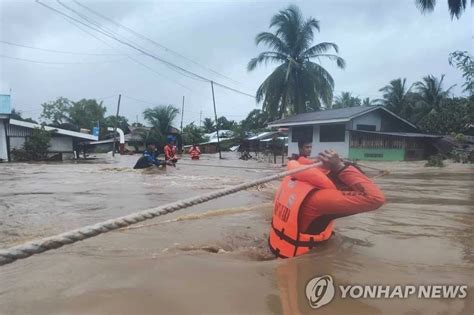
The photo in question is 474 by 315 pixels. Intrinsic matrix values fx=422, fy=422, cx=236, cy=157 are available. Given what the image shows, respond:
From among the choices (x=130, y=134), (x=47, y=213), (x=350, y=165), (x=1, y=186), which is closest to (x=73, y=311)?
(x=350, y=165)

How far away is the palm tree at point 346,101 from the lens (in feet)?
163

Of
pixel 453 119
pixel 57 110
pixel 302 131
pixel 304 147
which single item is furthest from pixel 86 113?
pixel 304 147

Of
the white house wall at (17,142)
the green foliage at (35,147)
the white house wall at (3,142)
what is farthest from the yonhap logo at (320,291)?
the white house wall at (17,142)

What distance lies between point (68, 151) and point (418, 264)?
30097 mm

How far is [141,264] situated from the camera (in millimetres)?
3963

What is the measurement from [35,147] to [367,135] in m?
20.7

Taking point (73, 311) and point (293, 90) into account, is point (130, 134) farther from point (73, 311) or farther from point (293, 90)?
point (73, 311)

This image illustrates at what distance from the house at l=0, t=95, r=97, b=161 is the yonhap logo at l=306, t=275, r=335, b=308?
89.2 ft

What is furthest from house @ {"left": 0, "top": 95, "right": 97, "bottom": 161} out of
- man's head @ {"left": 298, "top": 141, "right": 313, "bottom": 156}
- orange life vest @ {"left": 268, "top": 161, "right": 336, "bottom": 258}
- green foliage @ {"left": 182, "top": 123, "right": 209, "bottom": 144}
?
orange life vest @ {"left": 268, "top": 161, "right": 336, "bottom": 258}

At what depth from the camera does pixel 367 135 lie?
79.4 ft

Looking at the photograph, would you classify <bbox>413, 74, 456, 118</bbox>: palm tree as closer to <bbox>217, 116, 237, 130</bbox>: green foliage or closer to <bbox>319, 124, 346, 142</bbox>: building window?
<bbox>319, 124, 346, 142</bbox>: building window

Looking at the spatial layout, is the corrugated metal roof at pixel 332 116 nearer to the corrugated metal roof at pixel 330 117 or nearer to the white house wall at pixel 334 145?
the corrugated metal roof at pixel 330 117

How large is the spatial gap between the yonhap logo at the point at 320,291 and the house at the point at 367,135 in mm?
19899

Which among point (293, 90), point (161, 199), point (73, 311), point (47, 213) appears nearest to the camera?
point (73, 311)
